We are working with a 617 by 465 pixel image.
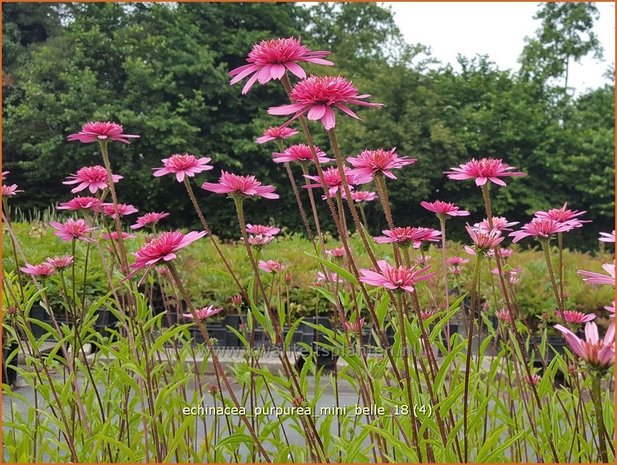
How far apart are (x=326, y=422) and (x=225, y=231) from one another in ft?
24.7

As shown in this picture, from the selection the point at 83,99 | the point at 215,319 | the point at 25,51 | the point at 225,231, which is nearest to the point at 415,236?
the point at 215,319

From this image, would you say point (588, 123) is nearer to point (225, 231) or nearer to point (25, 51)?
point (225, 231)

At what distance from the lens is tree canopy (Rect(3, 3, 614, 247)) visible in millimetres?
7824

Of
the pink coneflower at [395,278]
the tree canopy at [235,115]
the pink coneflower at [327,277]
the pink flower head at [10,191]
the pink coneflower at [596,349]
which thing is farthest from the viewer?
the tree canopy at [235,115]

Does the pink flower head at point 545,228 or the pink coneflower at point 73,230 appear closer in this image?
the pink flower head at point 545,228

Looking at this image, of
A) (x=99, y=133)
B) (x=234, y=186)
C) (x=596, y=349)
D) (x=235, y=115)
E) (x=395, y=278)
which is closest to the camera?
(x=596, y=349)

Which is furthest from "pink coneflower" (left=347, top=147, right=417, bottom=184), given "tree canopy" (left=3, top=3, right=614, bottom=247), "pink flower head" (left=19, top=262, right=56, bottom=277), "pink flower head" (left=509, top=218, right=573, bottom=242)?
"tree canopy" (left=3, top=3, right=614, bottom=247)

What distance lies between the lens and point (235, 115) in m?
8.67

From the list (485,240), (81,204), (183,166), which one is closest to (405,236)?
(485,240)

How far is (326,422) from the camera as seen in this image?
2.40 feet

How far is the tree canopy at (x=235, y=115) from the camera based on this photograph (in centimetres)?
782

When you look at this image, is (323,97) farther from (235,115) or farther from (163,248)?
(235,115)

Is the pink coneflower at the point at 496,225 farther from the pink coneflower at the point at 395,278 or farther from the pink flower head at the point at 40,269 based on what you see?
the pink flower head at the point at 40,269

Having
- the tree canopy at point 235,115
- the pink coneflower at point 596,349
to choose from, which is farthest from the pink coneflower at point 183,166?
the tree canopy at point 235,115
